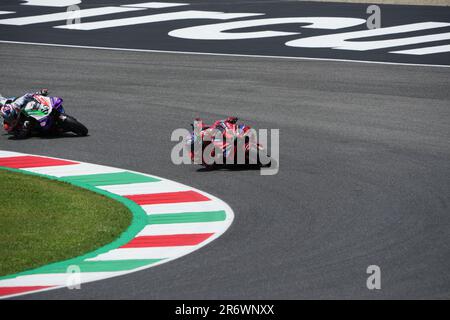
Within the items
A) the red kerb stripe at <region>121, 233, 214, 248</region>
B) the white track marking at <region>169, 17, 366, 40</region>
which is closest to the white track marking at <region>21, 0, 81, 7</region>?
the white track marking at <region>169, 17, 366, 40</region>

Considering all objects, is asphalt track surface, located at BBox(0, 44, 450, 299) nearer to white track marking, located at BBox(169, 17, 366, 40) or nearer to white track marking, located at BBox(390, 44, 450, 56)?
white track marking, located at BBox(390, 44, 450, 56)

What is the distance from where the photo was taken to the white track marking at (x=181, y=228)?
1044cm

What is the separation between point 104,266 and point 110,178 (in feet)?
13.2

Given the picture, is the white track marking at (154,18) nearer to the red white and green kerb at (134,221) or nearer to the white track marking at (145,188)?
the red white and green kerb at (134,221)

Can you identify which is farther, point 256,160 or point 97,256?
point 256,160

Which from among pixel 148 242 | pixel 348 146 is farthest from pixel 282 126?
pixel 148 242

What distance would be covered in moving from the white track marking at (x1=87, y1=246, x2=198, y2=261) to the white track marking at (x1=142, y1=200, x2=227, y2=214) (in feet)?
5.37

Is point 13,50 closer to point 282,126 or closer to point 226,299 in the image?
point 282,126

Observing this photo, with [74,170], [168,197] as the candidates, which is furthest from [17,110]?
[168,197]

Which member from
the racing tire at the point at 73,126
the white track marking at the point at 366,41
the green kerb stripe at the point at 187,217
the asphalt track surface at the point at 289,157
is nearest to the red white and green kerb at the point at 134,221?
the green kerb stripe at the point at 187,217

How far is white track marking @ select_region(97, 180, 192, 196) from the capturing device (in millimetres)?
12391

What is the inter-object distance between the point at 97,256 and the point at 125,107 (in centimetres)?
891

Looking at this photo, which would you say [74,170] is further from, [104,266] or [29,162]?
[104,266]

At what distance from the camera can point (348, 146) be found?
14781mm
